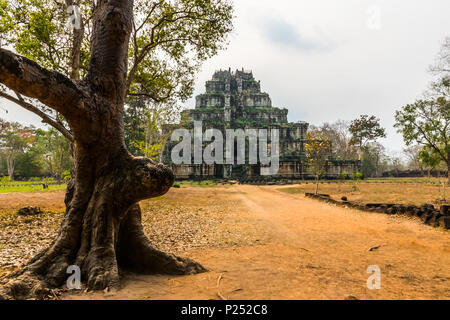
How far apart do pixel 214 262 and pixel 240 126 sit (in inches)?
1807

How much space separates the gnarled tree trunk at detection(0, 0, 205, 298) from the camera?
297 cm

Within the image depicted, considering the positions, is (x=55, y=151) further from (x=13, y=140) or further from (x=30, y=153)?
(x=30, y=153)

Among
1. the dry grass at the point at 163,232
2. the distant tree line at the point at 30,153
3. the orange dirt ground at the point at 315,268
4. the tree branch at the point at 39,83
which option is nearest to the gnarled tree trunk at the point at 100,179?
the tree branch at the point at 39,83

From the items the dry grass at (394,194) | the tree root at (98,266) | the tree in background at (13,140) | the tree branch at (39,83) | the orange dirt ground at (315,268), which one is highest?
the tree in background at (13,140)

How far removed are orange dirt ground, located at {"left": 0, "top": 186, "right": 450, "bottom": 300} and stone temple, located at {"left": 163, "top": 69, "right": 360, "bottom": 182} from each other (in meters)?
30.1

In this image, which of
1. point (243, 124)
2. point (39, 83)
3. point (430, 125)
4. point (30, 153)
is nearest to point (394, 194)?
point (430, 125)

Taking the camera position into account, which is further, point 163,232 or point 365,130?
point 365,130

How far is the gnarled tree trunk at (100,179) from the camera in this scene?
2.97 meters

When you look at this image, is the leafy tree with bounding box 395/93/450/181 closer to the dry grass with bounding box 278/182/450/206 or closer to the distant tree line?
the dry grass with bounding box 278/182/450/206

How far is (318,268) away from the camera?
13.1 ft

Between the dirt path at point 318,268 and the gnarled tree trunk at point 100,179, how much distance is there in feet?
1.43

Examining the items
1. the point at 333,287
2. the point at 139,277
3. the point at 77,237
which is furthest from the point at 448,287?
the point at 77,237

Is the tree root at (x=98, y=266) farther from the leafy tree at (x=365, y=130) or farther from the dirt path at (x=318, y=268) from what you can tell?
the leafy tree at (x=365, y=130)

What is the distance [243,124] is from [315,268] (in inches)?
1829
